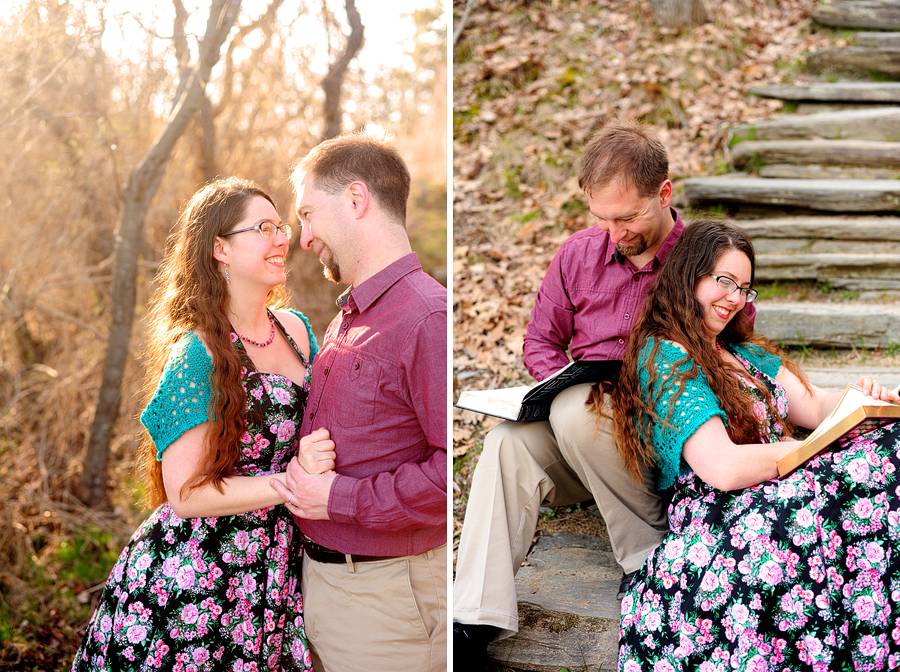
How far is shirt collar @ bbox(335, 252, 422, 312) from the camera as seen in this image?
231 centimetres

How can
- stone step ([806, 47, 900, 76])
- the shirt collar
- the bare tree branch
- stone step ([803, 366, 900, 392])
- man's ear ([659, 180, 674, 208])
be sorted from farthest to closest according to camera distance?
the bare tree branch → stone step ([806, 47, 900, 76]) → stone step ([803, 366, 900, 392]) → man's ear ([659, 180, 674, 208]) → the shirt collar

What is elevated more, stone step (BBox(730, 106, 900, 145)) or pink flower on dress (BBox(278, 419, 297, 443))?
stone step (BBox(730, 106, 900, 145))

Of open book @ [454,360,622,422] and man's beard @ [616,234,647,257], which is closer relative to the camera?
open book @ [454,360,622,422]

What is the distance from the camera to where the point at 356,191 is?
→ 2.35 meters

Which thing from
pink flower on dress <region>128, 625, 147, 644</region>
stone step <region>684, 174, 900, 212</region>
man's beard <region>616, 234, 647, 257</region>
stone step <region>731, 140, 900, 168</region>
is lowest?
pink flower on dress <region>128, 625, 147, 644</region>

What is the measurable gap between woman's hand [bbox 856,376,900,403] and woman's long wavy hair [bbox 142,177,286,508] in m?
2.15

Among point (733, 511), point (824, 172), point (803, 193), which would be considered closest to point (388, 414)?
point (733, 511)

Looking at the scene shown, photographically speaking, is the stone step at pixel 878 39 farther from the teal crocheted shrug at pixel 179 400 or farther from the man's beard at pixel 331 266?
the teal crocheted shrug at pixel 179 400

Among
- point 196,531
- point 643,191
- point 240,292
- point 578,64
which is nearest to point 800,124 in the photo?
point 578,64

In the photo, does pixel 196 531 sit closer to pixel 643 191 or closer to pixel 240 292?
pixel 240 292

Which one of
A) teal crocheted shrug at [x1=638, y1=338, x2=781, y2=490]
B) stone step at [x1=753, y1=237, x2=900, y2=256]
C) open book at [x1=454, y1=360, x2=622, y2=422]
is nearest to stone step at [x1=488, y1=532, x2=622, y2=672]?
teal crocheted shrug at [x1=638, y1=338, x2=781, y2=490]

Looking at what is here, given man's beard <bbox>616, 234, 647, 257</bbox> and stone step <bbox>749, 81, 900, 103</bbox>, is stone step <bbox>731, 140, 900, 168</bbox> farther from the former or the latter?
man's beard <bbox>616, 234, 647, 257</bbox>

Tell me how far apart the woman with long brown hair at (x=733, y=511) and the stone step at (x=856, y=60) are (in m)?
5.03

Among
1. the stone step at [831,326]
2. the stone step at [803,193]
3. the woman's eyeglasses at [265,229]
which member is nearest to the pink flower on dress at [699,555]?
the woman's eyeglasses at [265,229]
